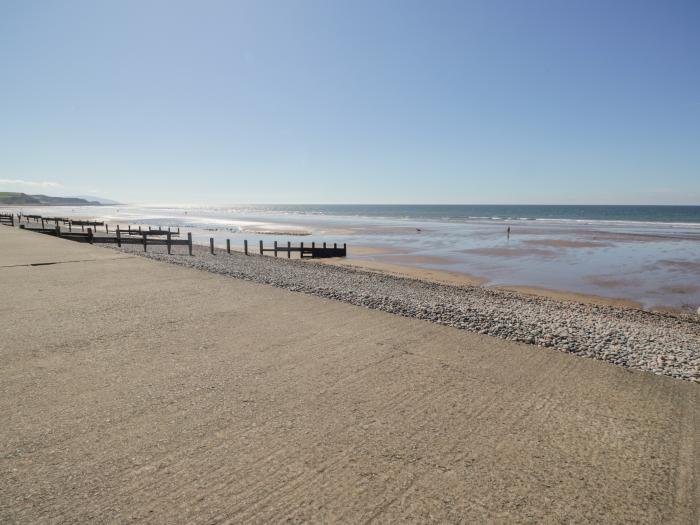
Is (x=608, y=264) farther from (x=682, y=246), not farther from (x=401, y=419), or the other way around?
(x=401, y=419)

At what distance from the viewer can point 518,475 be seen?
3.29m

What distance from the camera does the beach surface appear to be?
9.61ft

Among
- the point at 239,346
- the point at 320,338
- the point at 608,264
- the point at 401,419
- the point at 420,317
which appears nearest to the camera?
the point at 401,419

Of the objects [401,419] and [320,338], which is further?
[320,338]

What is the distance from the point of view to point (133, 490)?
117 inches

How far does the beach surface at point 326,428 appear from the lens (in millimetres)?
2930

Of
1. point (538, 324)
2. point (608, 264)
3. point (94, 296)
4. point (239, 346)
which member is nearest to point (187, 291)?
point (94, 296)

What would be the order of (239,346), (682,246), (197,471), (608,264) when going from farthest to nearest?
(682,246) → (608,264) → (239,346) → (197,471)

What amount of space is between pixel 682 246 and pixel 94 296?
136 feet

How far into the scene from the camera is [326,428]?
3.88m

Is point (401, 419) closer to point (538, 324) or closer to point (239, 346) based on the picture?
point (239, 346)

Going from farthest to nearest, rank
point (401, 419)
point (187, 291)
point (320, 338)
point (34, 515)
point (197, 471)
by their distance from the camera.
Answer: point (187, 291) < point (320, 338) < point (401, 419) < point (197, 471) < point (34, 515)

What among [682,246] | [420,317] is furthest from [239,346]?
[682,246]

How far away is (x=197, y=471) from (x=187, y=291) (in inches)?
290
